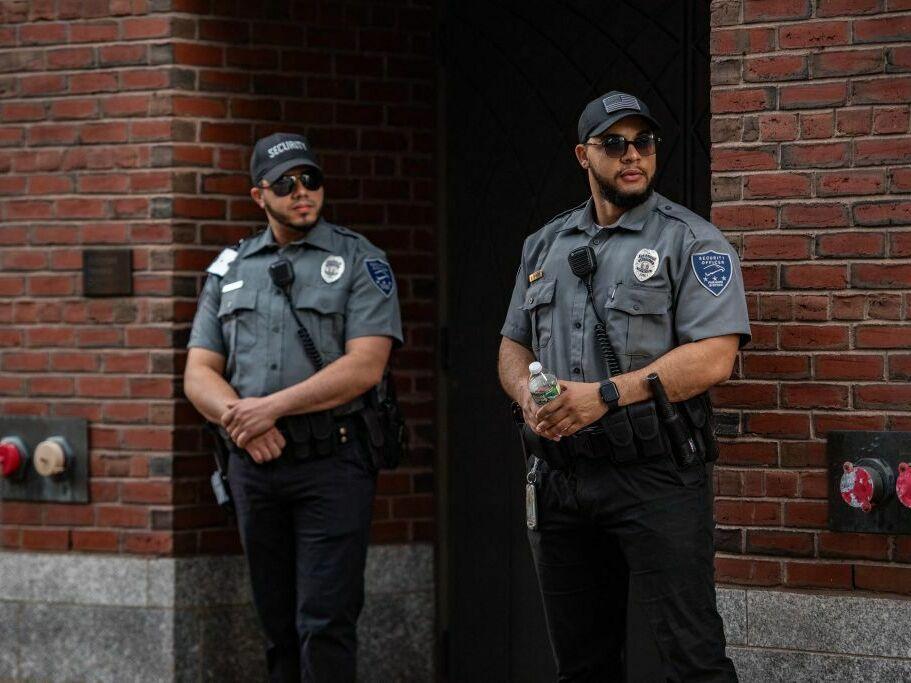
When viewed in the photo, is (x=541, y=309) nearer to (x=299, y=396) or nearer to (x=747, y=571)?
(x=299, y=396)

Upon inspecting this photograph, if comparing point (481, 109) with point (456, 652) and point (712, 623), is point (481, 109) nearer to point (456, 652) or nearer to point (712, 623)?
point (456, 652)

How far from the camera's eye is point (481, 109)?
245 inches

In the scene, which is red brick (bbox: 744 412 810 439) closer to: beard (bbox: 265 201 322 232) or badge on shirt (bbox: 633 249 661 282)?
badge on shirt (bbox: 633 249 661 282)

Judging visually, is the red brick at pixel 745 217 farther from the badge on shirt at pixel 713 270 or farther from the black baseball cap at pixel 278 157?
the black baseball cap at pixel 278 157

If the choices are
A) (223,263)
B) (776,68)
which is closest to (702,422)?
(776,68)

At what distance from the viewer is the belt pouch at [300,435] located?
16.8 ft

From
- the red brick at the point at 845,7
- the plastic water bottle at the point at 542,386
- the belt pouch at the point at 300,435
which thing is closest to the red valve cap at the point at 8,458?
the belt pouch at the point at 300,435

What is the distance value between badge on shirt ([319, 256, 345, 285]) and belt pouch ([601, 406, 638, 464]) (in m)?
1.46

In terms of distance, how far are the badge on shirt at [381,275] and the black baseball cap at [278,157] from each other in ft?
1.30

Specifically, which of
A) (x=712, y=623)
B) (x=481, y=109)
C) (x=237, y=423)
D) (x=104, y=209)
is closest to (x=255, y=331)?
(x=237, y=423)

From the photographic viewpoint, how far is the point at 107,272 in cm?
601

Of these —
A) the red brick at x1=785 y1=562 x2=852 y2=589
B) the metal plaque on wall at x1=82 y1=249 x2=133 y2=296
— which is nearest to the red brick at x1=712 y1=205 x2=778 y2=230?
the red brick at x1=785 y1=562 x2=852 y2=589

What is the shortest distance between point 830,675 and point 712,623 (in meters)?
0.79

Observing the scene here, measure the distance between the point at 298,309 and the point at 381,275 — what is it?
13.4 inches
